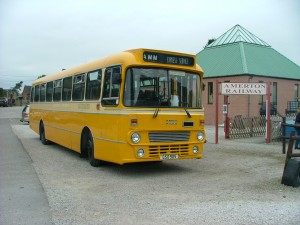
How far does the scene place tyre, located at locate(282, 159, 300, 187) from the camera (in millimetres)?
7824

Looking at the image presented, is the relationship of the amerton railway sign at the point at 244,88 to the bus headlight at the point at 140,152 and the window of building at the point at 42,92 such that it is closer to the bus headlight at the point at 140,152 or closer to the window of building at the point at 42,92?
the window of building at the point at 42,92

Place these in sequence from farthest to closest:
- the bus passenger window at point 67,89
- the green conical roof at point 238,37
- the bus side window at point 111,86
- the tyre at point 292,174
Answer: the green conical roof at point 238,37 → the bus passenger window at point 67,89 → the bus side window at point 111,86 → the tyre at point 292,174

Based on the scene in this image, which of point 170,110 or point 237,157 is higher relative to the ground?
point 170,110

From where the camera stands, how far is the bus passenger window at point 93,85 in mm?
10025

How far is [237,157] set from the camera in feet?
40.0

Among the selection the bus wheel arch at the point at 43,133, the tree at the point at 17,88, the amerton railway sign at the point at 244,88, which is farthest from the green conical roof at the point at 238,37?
the tree at the point at 17,88

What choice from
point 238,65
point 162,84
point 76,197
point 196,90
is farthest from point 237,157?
point 238,65

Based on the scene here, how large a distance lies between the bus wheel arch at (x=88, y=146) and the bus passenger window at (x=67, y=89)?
1.93 meters

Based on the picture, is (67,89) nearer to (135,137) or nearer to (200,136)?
(135,137)

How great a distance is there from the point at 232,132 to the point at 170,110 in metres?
10.0

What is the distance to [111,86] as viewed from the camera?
9219 millimetres

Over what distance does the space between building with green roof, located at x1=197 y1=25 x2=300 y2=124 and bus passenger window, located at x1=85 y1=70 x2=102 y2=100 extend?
17795mm

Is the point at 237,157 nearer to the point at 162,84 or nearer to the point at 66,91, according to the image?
the point at 162,84

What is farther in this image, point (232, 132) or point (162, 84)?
point (232, 132)
